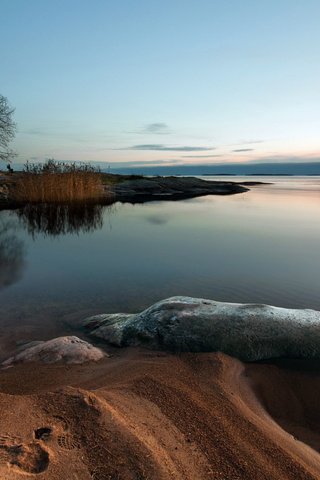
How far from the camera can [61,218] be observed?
797 inches

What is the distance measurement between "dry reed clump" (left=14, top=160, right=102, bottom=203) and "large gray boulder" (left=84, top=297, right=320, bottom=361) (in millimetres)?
20373

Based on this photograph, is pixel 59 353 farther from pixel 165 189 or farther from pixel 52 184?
pixel 165 189

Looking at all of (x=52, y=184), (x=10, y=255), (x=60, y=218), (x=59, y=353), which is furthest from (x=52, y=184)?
(x=59, y=353)

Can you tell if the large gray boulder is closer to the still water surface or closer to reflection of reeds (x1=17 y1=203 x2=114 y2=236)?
the still water surface

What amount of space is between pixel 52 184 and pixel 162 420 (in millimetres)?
23169

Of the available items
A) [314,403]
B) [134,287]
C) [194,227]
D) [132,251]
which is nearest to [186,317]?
[314,403]

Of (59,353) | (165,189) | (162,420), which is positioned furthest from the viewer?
(165,189)

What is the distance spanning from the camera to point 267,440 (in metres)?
2.97

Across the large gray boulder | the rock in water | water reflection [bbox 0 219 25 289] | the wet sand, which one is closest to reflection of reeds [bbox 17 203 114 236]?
water reflection [bbox 0 219 25 289]

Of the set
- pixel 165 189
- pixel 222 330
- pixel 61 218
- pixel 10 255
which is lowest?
pixel 10 255

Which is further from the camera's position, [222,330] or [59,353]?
[222,330]

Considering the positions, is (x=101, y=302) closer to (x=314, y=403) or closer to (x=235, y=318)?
(x=235, y=318)

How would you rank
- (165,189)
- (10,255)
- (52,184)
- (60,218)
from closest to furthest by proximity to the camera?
(10,255) → (60,218) → (52,184) → (165,189)

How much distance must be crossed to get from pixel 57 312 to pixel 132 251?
6.23 metres
